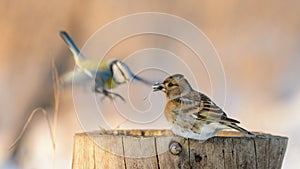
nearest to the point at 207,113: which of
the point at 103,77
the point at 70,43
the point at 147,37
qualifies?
the point at 103,77

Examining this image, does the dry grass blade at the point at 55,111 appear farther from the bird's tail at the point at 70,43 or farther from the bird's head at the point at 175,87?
the bird's head at the point at 175,87

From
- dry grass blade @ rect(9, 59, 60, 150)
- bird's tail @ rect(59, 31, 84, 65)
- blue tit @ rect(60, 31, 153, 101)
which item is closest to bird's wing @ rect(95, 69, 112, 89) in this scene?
blue tit @ rect(60, 31, 153, 101)

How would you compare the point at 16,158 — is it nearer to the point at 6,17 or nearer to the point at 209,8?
the point at 6,17

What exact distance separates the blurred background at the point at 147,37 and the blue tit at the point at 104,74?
11.5 inches

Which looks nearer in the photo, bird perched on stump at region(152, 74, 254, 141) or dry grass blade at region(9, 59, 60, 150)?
bird perched on stump at region(152, 74, 254, 141)

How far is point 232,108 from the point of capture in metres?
2.39

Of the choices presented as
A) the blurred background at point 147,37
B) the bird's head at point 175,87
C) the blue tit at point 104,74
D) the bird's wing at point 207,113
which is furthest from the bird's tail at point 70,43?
the bird's wing at point 207,113

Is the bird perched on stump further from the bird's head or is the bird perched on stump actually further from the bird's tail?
the bird's tail

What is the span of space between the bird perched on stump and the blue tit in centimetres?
61

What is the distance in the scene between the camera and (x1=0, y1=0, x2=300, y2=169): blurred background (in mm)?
2361

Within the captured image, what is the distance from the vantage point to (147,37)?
7.66 feet

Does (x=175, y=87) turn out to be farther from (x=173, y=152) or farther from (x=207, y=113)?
(x=173, y=152)

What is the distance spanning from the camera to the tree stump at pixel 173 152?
1.08 metres

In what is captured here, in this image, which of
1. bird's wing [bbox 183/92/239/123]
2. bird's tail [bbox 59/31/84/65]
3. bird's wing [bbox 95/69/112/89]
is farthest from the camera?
bird's tail [bbox 59/31/84/65]
